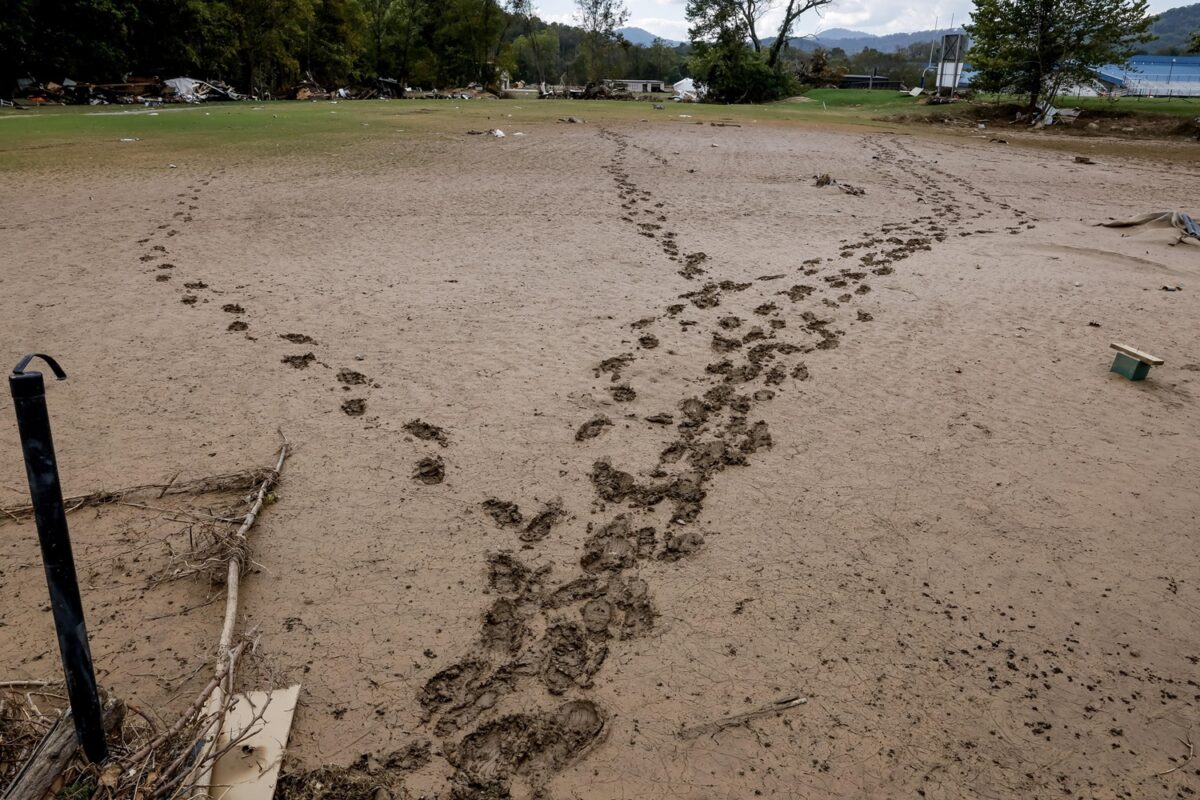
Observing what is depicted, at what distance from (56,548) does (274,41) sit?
44351 mm

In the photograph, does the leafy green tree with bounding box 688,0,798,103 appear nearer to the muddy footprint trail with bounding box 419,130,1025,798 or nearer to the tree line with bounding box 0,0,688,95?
the tree line with bounding box 0,0,688,95

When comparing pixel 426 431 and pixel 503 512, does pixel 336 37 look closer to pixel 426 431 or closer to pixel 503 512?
pixel 426 431

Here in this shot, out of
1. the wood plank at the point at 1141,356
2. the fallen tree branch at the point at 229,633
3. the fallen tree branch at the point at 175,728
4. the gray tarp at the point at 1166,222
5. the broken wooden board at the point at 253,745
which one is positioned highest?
the gray tarp at the point at 1166,222

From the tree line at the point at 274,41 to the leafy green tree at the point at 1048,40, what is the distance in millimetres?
31834

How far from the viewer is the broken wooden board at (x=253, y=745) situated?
88.0 inches

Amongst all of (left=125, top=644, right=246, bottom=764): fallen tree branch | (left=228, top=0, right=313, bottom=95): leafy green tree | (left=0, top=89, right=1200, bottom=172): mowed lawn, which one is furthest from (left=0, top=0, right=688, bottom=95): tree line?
(left=125, top=644, right=246, bottom=764): fallen tree branch

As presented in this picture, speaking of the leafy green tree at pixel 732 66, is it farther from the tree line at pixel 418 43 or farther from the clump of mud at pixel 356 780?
the clump of mud at pixel 356 780

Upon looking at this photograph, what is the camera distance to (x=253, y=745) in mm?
2381

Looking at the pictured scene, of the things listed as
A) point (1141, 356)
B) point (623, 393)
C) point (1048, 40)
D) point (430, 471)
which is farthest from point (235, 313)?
point (1048, 40)

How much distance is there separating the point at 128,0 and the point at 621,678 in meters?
40.0

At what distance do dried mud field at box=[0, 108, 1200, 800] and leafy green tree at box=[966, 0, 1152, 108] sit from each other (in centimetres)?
2177

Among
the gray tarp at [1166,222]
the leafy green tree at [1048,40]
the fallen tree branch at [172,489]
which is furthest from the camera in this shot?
the leafy green tree at [1048,40]

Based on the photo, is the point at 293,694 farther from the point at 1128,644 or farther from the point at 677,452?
the point at 1128,644

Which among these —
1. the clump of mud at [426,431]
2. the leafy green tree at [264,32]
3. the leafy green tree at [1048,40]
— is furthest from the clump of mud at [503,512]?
the leafy green tree at [264,32]
